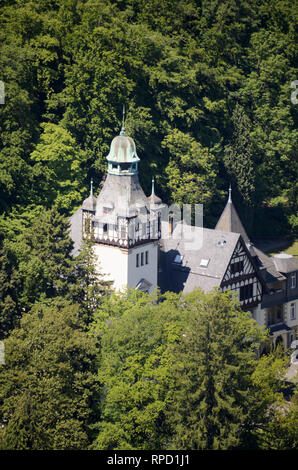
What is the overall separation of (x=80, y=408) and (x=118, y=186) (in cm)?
1885

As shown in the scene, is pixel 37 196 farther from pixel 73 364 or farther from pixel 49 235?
pixel 73 364

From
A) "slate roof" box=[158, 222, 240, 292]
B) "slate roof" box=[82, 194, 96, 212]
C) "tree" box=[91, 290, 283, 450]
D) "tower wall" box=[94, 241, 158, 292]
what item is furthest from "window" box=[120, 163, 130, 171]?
"tree" box=[91, 290, 283, 450]

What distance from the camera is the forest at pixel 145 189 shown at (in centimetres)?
8438

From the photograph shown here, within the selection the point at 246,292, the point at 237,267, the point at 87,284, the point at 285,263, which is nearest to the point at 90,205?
the point at 87,284

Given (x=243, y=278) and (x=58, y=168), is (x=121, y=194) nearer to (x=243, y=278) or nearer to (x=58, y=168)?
(x=243, y=278)

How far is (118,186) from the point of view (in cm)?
9781

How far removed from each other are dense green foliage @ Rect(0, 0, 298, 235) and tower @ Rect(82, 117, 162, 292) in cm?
1137

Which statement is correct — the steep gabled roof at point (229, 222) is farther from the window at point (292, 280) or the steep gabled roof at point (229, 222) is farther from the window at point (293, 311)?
the window at point (293, 311)

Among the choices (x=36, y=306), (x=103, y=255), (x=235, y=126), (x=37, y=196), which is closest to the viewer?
(x=36, y=306)

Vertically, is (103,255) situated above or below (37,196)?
below

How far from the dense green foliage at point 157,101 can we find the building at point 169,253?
26.7 feet

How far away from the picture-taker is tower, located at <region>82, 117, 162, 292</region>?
9700 cm

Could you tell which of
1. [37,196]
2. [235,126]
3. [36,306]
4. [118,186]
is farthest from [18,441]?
[235,126]

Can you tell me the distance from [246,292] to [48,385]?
2455 cm
